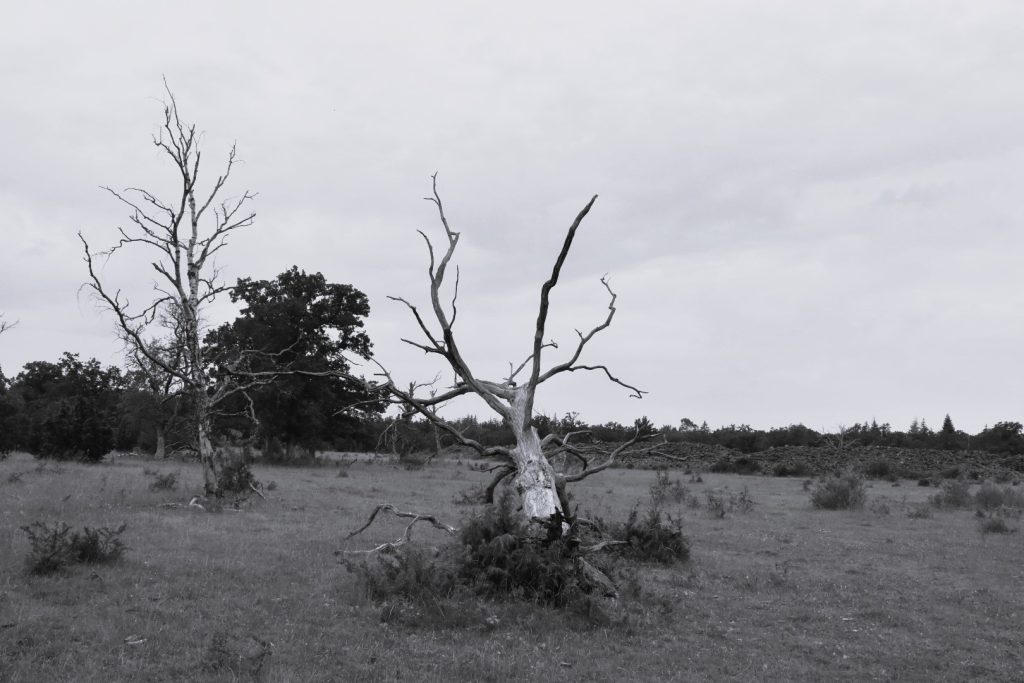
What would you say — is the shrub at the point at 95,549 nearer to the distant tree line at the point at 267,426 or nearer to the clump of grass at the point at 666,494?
the distant tree line at the point at 267,426

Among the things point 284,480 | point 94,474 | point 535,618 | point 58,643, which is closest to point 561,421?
point 284,480

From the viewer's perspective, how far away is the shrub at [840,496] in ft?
77.6

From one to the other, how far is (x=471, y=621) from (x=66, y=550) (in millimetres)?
5095

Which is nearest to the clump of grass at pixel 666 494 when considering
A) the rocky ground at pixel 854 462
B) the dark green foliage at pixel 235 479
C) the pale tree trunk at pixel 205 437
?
the dark green foliage at pixel 235 479

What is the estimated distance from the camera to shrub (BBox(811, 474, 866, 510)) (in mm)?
23641

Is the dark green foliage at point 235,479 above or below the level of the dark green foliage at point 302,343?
below

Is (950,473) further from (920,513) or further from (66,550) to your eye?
(66,550)

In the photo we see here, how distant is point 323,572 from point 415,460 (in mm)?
31254

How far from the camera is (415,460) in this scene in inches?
1618

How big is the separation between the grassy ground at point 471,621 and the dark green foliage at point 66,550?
0.19m

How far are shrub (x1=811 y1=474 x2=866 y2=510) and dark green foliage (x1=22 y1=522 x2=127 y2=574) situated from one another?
69.1ft

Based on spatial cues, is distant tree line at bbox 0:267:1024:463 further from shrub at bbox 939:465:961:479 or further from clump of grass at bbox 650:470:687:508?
shrub at bbox 939:465:961:479

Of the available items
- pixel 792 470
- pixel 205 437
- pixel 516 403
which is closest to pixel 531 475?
pixel 516 403

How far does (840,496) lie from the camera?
2377 centimetres
